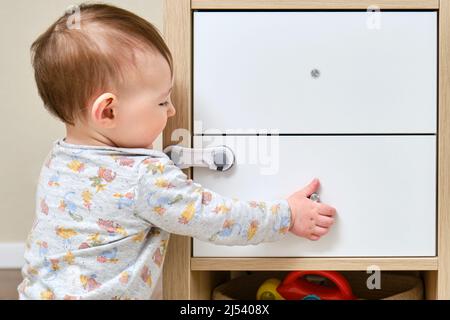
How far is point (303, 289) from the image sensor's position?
38.9 inches

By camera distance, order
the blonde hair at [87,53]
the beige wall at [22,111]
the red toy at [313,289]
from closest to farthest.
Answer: the blonde hair at [87,53] → the red toy at [313,289] → the beige wall at [22,111]

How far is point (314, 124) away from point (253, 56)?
136 millimetres

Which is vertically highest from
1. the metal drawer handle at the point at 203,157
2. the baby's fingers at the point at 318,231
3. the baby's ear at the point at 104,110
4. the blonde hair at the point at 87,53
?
the blonde hair at the point at 87,53

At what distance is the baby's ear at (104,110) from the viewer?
77cm

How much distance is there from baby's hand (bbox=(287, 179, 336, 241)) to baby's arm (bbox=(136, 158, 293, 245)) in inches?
0.6

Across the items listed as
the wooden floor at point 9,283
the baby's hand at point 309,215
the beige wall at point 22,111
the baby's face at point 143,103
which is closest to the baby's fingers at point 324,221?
the baby's hand at point 309,215

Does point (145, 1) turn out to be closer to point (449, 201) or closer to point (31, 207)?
point (31, 207)

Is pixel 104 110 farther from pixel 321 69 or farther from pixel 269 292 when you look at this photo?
pixel 269 292

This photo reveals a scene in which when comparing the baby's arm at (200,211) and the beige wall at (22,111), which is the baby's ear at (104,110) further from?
the beige wall at (22,111)

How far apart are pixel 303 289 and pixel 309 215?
21 cm

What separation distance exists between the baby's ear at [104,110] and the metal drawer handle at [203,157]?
10 cm

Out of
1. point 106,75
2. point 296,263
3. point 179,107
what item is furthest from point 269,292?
point 106,75

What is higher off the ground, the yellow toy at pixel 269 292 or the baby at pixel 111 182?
the baby at pixel 111 182
